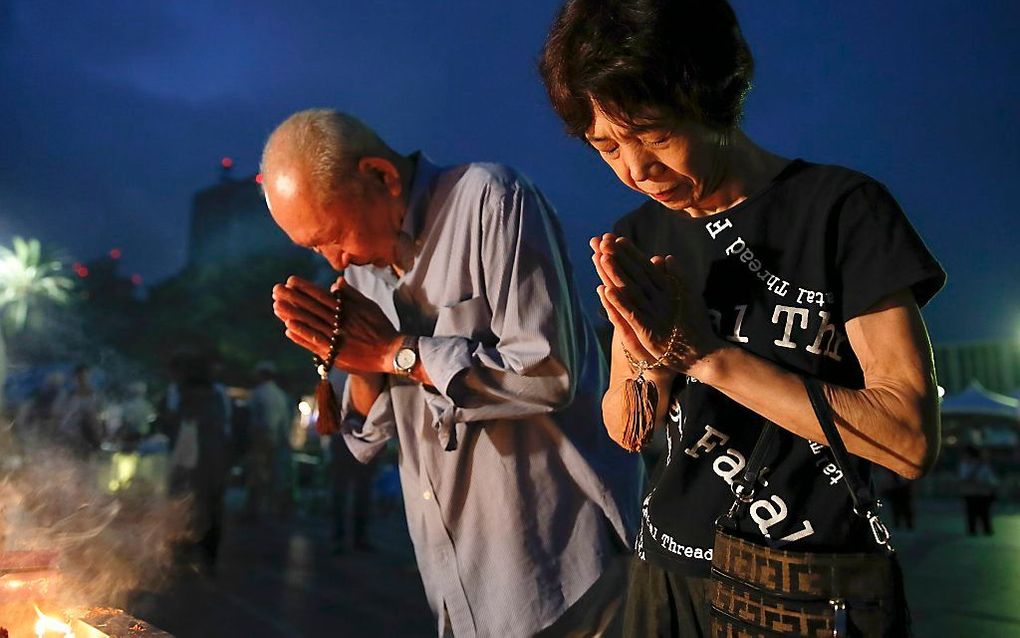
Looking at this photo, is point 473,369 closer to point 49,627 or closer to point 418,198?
point 418,198

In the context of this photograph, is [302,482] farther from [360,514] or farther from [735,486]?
[735,486]

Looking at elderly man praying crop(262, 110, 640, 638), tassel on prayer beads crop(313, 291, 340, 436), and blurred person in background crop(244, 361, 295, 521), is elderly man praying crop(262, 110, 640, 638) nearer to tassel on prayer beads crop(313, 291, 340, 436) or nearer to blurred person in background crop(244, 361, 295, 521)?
tassel on prayer beads crop(313, 291, 340, 436)

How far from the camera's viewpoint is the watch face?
1.98m

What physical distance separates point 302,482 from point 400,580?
8.52m

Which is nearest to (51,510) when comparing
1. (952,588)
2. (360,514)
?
(360,514)

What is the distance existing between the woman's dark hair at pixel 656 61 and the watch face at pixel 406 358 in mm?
849

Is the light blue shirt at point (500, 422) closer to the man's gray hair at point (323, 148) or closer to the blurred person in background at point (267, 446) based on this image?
the man's gray hair at point (323, 148)

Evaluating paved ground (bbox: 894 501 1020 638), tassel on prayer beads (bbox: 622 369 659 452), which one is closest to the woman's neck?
tassel on prayer beads (bbox: 622 369 659 452)

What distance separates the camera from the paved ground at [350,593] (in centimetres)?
561

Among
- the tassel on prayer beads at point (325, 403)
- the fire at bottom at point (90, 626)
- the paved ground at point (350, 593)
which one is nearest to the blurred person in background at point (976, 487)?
the paved ground at point (350, 593)

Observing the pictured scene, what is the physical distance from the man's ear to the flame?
141 cm

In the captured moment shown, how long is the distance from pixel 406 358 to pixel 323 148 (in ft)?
2.12

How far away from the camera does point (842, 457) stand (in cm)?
114

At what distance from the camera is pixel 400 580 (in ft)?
24.0
